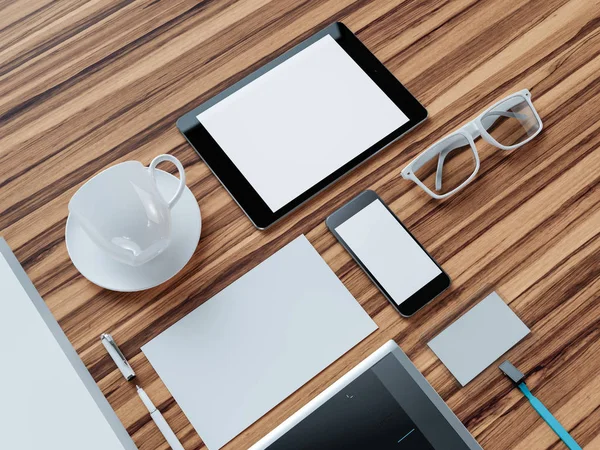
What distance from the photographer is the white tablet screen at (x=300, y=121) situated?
933mm

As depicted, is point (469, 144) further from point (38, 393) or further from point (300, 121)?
point (38, 393)

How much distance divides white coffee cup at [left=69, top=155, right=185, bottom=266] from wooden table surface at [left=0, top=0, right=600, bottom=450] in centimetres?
10

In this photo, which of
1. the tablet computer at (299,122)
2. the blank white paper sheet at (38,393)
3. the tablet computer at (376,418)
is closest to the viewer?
the blank white paper sheet at (38,393)

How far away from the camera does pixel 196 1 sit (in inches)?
41.0

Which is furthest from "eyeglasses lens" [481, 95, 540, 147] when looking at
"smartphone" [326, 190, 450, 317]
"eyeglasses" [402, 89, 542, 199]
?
"smartphone" [326, 190, 450, 317]

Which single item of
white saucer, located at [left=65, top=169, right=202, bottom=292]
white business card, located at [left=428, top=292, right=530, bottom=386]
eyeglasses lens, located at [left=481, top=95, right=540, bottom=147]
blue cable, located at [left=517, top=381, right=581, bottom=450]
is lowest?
blue cable, located at [left=517, top=381, right=581, bottom=450]

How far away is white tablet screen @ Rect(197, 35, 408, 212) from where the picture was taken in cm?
93

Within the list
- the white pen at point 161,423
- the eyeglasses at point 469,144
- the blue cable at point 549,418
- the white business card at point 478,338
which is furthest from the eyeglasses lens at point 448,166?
the white pen at point 161,423

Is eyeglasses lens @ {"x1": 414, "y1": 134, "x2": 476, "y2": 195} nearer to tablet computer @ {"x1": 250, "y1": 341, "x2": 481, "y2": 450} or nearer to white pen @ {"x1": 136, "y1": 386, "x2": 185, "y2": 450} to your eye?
tablet computer @ {"x1": 250, "y1": 341, "x2": 481, "y2": 450}

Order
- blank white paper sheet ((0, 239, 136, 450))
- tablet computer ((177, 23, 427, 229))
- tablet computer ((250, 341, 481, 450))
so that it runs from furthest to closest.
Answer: tablet computer ((177, 23, 427, 229)) < tablet computer ((250, 341, 481, 450)) < blank white paper sheet ((0, 239, 136, 450))

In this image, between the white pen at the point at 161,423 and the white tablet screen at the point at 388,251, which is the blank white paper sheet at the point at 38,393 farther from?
the white tablet screen at the point at 388,251

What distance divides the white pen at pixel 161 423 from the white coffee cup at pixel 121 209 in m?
0.18

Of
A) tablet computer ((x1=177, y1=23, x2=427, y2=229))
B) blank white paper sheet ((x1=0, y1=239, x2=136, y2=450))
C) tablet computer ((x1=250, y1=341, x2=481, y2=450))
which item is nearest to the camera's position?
blank white paper sheet ((x1=0, y1=239, x2=136, y2=450))

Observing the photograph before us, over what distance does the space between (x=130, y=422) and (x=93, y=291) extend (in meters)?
0.18
